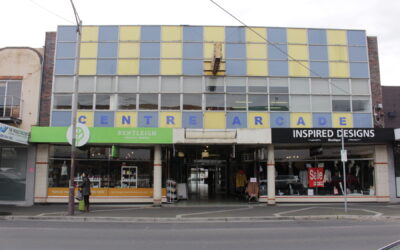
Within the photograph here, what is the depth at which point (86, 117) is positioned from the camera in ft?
64.6

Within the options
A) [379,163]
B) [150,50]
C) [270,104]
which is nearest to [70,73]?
[150,50]

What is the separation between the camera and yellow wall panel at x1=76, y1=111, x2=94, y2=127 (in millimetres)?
19641

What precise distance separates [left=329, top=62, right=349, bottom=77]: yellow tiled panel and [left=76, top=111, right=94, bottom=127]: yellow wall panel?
13513 mm

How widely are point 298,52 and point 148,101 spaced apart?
891 cm

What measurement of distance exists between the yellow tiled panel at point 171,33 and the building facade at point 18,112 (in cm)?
693

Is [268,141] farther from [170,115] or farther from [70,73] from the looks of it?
[70,73]

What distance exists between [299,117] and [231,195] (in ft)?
25.9

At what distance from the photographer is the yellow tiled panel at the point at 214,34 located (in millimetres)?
20422

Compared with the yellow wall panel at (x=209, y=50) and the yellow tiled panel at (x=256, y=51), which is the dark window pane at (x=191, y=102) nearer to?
the yellow wall panel at (x=209, y=50)

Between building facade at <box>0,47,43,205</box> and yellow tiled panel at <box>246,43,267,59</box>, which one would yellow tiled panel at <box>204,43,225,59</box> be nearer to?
yellow tiled panel at <box>246,43,267,59</box>

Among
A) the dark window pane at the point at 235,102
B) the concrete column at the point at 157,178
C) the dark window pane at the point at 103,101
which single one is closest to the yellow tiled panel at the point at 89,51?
the dark window pane at the point at 103,101

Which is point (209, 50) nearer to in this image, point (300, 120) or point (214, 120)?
point (214, 120)

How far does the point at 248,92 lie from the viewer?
2006 centimetres

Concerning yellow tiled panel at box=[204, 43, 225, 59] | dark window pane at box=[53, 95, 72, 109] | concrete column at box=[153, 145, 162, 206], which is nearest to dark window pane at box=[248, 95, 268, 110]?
yellow tiled panel at box=[204, 43, 225, 59]
